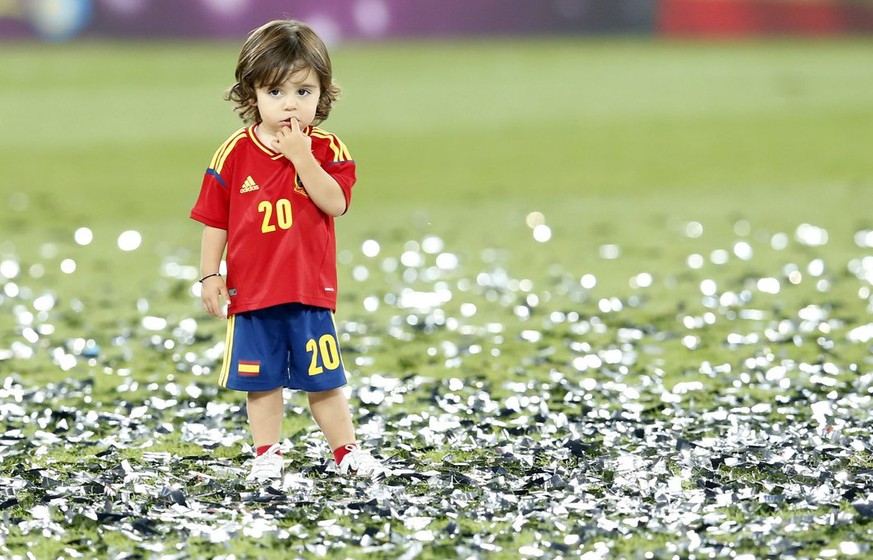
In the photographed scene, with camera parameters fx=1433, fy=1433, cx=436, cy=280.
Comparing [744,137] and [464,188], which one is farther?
[744,137]

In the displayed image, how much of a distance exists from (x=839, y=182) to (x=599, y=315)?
8.61 m

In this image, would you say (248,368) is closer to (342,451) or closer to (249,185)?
(342,451)

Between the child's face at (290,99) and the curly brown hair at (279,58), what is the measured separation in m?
0.03

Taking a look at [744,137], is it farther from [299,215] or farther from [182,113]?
[299,215]

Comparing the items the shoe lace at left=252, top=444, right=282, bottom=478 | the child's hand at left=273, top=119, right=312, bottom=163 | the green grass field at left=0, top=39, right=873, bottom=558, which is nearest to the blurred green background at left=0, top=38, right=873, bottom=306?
the green grass field at left=0, top=39, right=873, bottom=558

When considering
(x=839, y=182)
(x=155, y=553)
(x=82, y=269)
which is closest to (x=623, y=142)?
(x=839, y=182)

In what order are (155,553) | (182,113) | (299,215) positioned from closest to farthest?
(155,553) < (299,215) < (182,113)

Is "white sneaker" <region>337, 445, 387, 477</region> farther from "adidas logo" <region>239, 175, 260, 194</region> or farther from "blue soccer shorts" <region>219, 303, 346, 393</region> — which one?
"adidas logo" <region>239, 175, 260, 194</region>

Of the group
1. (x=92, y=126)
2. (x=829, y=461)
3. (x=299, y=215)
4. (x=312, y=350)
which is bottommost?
(x=829, y=461)

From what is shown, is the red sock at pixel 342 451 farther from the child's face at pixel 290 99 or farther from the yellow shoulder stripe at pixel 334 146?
the child's face at pixel 290 99

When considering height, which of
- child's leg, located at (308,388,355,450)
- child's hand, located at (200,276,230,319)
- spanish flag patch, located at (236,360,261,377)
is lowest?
child's leg, located at (308,388,355,450)

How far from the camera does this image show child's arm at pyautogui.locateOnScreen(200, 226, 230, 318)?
235 inches

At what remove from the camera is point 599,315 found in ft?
33.2

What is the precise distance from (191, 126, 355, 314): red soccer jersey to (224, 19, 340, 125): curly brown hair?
0.65ft
